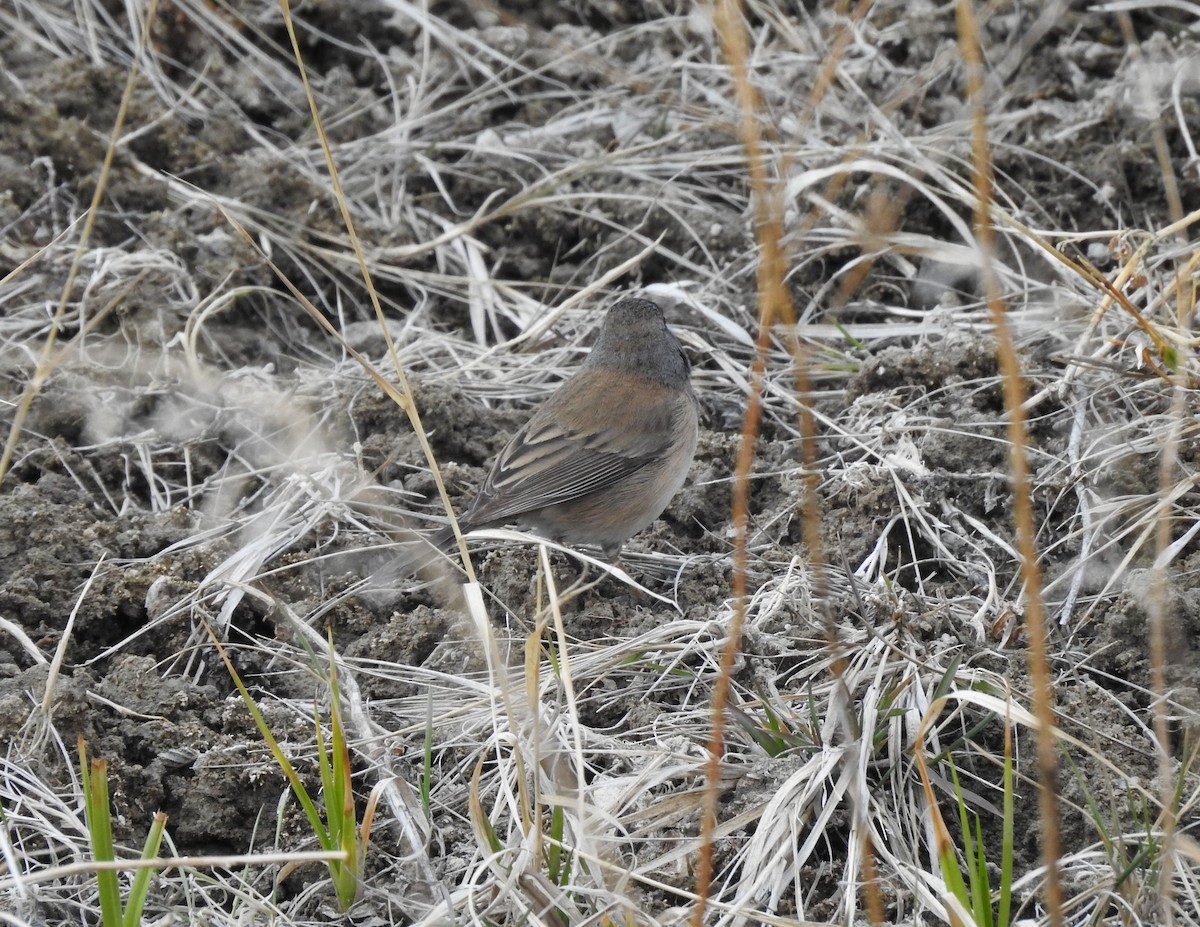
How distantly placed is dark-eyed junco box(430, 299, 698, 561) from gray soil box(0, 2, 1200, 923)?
0.14 metres

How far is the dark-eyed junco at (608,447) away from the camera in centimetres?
355

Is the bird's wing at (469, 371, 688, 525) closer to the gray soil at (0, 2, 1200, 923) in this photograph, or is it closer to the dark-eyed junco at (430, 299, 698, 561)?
the dark-eyed junco at (430, 299, 698, 561)

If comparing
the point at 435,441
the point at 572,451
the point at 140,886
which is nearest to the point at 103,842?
the point at 140,886

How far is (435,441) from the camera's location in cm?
393

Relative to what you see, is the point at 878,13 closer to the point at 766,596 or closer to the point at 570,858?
the point at 766,596

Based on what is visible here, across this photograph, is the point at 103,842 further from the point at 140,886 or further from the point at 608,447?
the point at 608,447

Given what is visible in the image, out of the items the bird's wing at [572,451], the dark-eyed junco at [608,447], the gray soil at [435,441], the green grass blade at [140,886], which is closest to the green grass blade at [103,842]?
the green grass blade at [140,886]

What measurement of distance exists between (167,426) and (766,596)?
6.36ft

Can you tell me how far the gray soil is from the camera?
276 centimetres

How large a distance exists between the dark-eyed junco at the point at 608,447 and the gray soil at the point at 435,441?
14cm

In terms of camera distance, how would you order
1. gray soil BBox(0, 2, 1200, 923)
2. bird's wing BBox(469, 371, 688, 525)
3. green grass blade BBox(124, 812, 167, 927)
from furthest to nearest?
bird's wing BBox(469, 371, 688, 525), gray soil BBox(0, 2, 1200, 923), green grass blade BBox(124, 812, 167, 927)

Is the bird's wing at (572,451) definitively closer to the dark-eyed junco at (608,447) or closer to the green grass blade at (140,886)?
the dark-eyed junco at (608,447)

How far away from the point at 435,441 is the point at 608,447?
0.56 m

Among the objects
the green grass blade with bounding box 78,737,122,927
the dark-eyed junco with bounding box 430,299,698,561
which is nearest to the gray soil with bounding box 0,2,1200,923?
the dark-eyed junco with bounding box 430,299,698,561
